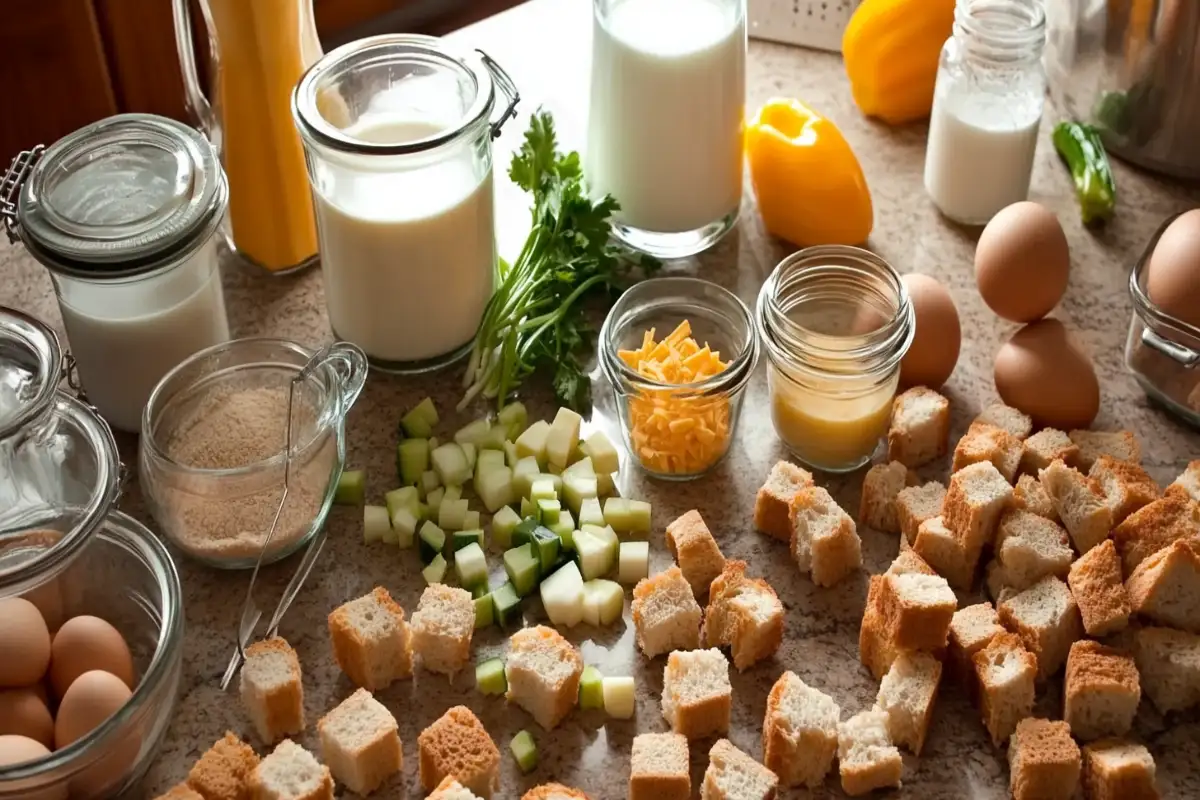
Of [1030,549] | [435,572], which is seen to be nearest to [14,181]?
[435,572]

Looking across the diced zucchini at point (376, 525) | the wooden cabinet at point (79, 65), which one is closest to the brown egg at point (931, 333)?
the diced zucchini at point (376, 525)

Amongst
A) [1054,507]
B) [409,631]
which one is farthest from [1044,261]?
[409,631]

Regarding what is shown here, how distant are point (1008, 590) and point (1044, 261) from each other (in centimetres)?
40

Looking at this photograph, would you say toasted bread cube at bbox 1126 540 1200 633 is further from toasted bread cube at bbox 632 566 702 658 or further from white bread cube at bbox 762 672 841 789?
toasted bread cube at bbox 632 566 702 658

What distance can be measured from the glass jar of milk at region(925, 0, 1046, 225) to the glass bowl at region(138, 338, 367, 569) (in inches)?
33.4

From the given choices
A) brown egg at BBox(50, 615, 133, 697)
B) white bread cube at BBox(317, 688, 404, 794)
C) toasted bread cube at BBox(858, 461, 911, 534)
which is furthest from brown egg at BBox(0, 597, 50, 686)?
toasted bread cube at BBox(858, 461, 911, 534)

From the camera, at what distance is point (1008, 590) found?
53.4 inches

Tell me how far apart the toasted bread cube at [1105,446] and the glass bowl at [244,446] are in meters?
0.79

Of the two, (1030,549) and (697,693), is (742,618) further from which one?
(1030,549)

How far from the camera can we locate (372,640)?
4.17 feet

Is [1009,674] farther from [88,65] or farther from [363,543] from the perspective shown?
[88,65]

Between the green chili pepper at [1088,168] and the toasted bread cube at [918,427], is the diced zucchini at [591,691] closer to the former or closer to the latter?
the toasted bread cube at [918,427]

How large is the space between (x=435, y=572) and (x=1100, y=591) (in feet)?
2.19

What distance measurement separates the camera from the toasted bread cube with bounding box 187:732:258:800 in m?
1.18
